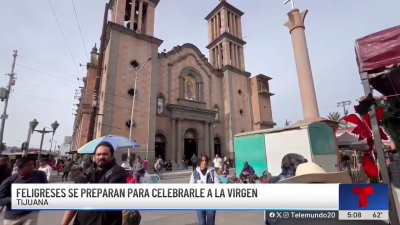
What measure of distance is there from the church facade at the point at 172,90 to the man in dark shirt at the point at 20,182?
12.2m

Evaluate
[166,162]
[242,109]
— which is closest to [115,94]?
[166,162]

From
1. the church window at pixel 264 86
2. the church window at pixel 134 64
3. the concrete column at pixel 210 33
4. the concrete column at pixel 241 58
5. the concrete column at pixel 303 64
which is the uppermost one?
the concrete column at pixel 210 33

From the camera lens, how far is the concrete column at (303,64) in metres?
13.0

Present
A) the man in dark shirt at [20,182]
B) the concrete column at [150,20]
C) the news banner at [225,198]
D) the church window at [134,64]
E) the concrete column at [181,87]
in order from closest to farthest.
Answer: the news banner at [225,198] < the man in dark shirt at [20,182] < the church window at [134,64] < the concrete column at [150,20] < the concrete column at [181,87]

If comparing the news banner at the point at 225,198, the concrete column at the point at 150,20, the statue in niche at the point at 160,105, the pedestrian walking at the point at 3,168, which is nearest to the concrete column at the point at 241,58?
the concrete column at the point at 150,20

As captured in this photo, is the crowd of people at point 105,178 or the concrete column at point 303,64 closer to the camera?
the crowd of people at point 105,178

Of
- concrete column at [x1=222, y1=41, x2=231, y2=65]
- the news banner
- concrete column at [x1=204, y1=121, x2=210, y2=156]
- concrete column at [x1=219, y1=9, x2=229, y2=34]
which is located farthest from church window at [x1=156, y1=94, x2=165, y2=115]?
the news banner

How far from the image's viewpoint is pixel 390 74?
2.86 m

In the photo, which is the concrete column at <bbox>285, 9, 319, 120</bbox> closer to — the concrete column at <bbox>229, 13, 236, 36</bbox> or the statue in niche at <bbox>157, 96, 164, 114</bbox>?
the statue in niche at <bbox>157, 96, 164, 114</bbox>

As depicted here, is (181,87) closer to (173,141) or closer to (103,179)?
(173,141)

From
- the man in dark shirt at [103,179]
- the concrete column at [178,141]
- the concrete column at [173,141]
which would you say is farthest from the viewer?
the concrete column at [178,141]

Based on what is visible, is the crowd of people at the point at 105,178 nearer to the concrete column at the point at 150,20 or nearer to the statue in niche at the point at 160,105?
the statue in niche at the point at 160,105

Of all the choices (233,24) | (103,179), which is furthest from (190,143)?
(103,179)

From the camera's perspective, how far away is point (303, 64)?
13.6 metres
